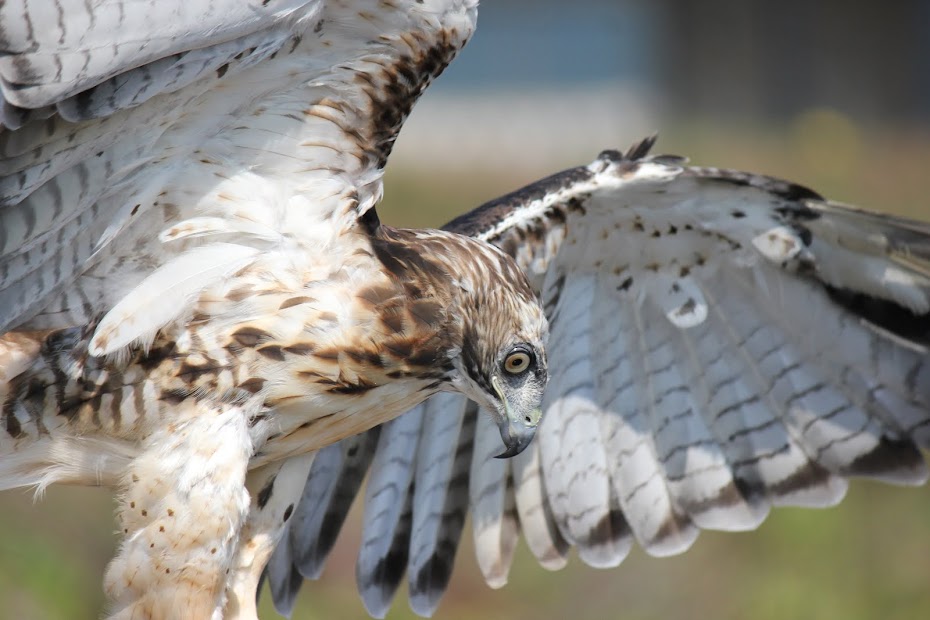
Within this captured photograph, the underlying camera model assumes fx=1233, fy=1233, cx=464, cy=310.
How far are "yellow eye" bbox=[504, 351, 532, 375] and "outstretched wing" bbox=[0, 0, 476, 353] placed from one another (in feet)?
1.88

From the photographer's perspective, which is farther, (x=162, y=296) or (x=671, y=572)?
(x=671, y=572)

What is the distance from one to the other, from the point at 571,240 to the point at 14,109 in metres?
2.12

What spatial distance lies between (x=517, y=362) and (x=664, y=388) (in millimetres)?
1268

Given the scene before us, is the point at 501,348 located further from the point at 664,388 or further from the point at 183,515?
the point at 664,388

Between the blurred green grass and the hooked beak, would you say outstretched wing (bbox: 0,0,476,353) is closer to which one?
the hooked beak

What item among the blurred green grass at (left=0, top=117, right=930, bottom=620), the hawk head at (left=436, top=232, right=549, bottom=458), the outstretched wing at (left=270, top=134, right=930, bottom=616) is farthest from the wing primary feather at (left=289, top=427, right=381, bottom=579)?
the hawk head at (left=436, top=232, right=549, bottom=458)

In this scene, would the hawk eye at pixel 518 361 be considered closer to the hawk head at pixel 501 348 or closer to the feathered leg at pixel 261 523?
the hawk head at pixel 501 348

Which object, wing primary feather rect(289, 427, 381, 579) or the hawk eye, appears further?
wing primary feather rect(289, 427, 381, 579)

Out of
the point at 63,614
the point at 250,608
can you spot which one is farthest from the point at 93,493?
the point at 250,608

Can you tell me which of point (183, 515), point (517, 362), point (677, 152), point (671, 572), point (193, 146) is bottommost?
point (677, 152)

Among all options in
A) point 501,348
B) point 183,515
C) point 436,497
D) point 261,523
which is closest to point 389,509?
point 436,497

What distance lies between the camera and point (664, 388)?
451 centimetres

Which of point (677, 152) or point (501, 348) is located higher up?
point (501, 348)

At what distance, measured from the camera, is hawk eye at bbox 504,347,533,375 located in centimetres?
337
